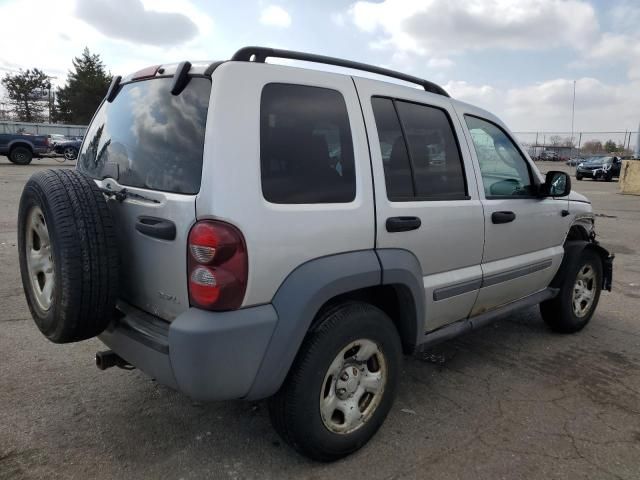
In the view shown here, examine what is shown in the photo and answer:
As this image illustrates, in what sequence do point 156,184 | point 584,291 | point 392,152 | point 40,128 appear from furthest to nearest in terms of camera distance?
point 40,128 < point 584,291 < point 392,152 < point 156,184

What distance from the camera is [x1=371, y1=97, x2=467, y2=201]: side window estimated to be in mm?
2725

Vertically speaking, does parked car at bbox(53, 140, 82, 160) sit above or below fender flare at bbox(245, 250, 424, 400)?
above

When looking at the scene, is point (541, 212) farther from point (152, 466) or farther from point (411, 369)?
point (152, 466)

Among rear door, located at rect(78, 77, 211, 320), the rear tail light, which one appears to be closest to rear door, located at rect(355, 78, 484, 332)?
the rear tail light

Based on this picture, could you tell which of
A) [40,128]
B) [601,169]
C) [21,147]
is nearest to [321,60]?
[21,147]

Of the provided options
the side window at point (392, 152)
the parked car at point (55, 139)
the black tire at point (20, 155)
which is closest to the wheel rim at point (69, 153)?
the parked car at point (55, 139)

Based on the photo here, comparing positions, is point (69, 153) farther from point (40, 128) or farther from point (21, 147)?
point (40, 128)

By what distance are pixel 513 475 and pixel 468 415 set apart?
56cm

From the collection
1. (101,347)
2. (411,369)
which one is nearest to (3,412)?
(101,347)

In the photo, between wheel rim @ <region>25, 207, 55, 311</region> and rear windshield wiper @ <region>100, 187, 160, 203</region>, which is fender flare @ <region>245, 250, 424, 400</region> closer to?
Result: rear windshield wiper @ <region>100, 187, 160, 203</region>

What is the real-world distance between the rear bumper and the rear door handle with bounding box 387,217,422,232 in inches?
31.5

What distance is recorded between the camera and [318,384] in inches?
92.4

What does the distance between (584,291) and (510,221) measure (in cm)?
159

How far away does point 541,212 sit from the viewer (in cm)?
376
